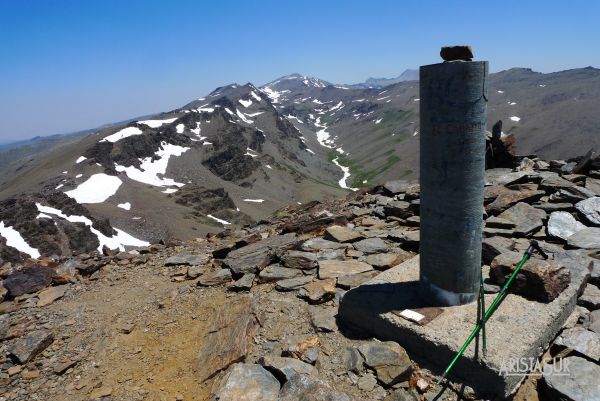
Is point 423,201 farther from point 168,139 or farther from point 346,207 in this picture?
point 168,139

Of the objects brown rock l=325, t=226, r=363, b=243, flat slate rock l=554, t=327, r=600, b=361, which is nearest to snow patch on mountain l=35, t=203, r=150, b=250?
brown rock l=325, t=226, r=363, b=243

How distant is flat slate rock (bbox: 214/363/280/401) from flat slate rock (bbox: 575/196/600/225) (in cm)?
923

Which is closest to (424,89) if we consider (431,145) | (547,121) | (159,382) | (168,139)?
(431,145)

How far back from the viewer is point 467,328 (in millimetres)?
6125

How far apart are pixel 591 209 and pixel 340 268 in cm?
690

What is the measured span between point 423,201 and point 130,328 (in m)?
6.51

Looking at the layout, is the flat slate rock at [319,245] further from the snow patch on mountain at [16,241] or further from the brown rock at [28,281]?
the snow patch on mountain at [16,241]

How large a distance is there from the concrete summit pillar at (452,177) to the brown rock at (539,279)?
80cm

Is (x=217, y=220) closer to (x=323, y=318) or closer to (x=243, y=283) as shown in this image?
(x=243, y=283)

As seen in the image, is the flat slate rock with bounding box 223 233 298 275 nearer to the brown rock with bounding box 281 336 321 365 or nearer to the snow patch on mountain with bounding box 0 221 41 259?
the brown rock with bounding box 281 336 321 365

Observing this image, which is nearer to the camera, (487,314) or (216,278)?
(487,314)

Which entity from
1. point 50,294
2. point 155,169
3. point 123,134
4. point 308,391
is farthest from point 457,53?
point 123,134

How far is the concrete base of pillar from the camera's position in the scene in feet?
18.1

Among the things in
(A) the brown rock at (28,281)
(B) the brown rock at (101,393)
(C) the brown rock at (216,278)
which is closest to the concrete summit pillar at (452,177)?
(C) the brown rock at (216,278)
